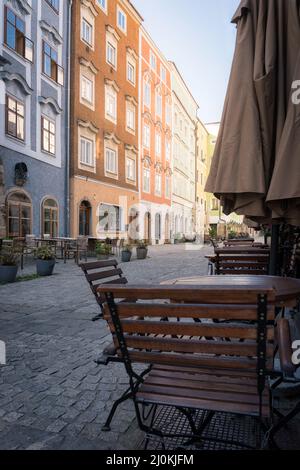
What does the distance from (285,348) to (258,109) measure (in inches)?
63.7

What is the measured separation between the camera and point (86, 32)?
21.6 m

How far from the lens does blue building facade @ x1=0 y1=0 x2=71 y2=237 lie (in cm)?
1538

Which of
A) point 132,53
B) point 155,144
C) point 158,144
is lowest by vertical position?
point 155,144

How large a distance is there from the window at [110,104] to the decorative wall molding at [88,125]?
2146 mm

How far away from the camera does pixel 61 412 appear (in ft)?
9.25

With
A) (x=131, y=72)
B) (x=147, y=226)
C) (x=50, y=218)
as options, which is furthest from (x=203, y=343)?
(x=147, y=226)

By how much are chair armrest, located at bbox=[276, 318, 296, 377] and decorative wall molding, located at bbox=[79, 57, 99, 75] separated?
21589mm

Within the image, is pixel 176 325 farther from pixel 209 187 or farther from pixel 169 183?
pixel 169 183

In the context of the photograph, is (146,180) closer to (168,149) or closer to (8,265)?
(168,149)

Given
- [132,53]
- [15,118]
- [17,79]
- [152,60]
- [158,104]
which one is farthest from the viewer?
[158,104]

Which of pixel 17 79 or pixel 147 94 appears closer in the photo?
pixel 17 79

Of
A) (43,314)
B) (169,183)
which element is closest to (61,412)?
(43,314)

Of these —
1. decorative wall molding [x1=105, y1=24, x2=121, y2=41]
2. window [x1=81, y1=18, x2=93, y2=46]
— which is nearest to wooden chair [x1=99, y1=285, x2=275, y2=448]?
window [x1=81, y1=18, x2=93, y2=46]
